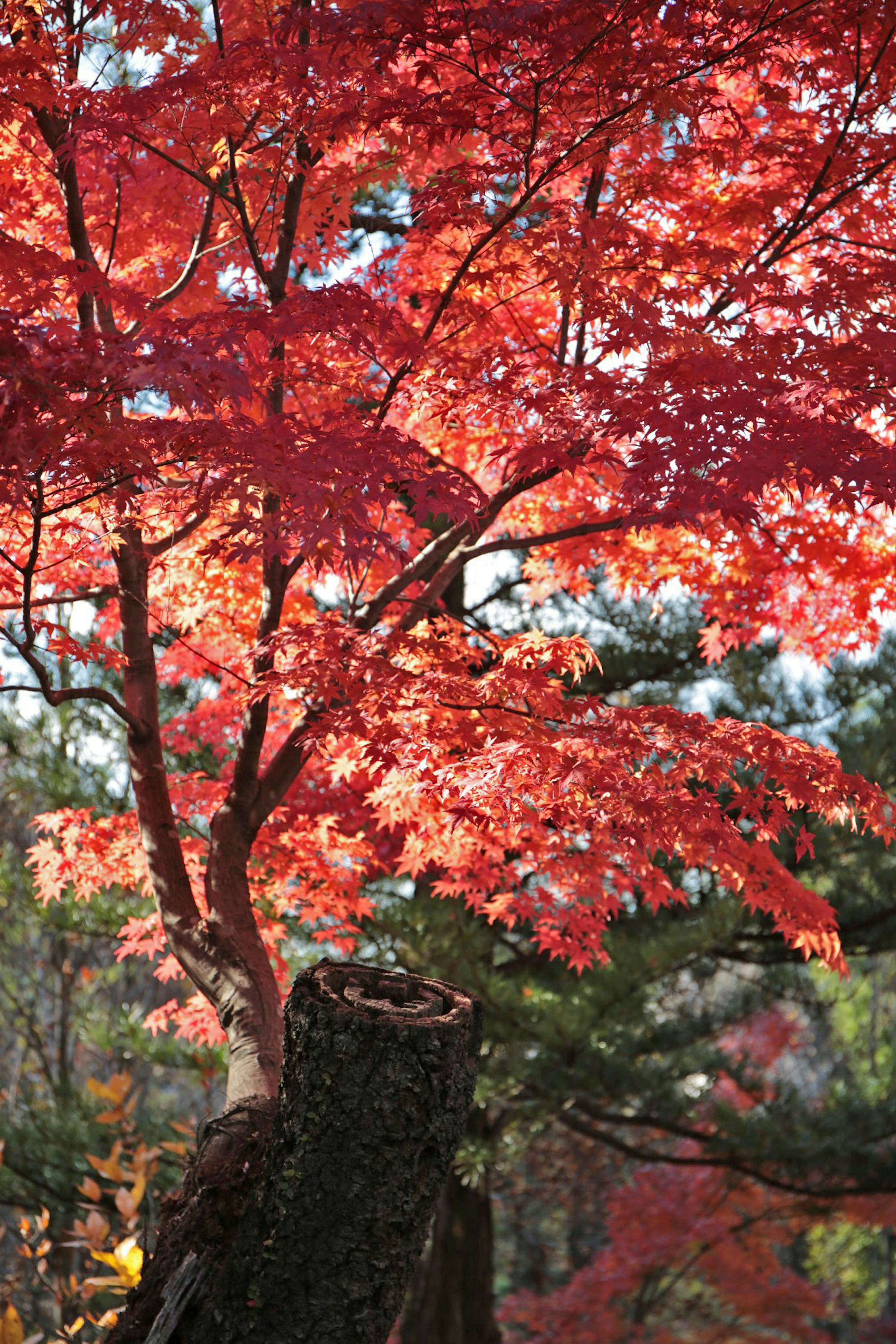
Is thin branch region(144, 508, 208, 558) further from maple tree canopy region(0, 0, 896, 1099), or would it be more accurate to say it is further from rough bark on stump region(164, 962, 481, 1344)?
rough bark on stump region(164, 962, 481, 1344)

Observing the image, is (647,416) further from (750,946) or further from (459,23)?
(750,946)

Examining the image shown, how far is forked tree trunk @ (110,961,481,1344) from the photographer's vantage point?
269 cm

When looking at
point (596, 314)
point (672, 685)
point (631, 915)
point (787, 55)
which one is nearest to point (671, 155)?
point (787, 55)

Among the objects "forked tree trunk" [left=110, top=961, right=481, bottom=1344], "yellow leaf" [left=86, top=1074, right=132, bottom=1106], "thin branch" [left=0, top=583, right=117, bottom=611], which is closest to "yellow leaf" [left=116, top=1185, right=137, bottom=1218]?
"yellow leaf" [left=86, top=1074, right=132, bottom=1106]

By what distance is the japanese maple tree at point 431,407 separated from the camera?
→ 3.08m

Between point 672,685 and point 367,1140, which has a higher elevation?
point 672,685

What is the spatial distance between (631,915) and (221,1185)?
517 centimetres

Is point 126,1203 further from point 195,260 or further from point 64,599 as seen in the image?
point 195,260

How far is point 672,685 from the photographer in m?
8.25

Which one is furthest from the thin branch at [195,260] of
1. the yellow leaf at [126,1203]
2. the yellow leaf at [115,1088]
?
the yellow leaf at [126,1203]

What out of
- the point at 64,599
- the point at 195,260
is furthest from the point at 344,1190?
the point at 195,260

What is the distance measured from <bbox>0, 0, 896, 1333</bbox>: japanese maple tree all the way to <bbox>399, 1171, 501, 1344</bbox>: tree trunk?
401 cm

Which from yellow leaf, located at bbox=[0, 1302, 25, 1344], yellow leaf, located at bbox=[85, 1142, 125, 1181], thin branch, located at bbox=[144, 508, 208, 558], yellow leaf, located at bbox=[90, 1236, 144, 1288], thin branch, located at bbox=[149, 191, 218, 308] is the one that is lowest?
yellow leaf, located at bbox=[0, 1302, 25, 1344]

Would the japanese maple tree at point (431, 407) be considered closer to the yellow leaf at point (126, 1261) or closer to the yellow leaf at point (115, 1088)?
the yellow leaf at point (115, 1088)
